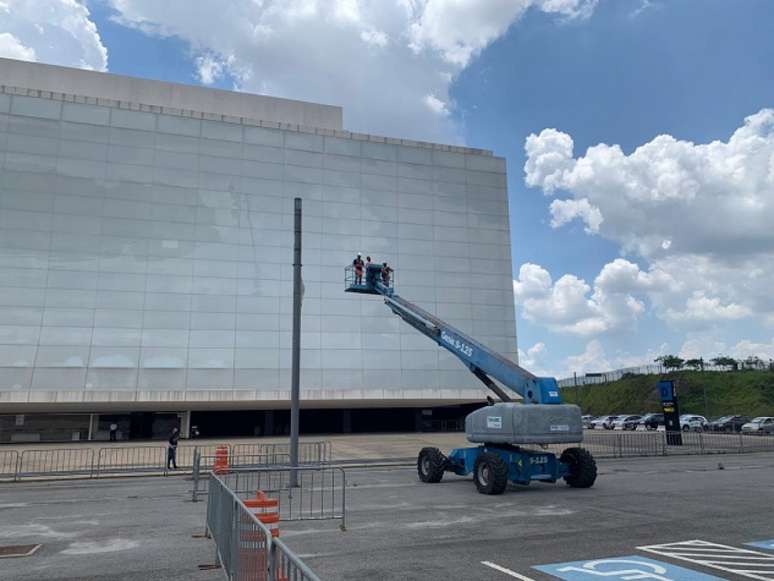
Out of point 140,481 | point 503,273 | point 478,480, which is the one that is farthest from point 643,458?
point 503,273

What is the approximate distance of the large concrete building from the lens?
41.2m

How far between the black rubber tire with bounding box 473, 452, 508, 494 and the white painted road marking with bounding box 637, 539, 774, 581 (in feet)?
18.4

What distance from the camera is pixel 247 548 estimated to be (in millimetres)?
5926

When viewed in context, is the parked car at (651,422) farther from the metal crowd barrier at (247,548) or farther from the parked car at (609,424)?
the metal crowd barrier at (247,548)

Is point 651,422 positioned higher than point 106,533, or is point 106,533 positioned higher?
point 651,422

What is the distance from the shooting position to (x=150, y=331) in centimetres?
4238

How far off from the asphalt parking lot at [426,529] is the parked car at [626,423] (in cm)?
3830

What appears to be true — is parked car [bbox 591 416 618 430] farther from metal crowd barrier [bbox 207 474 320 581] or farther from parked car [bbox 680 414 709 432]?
metal crowd barrier [bbox 207 474 320 581]

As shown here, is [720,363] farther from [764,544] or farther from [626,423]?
[764,544]

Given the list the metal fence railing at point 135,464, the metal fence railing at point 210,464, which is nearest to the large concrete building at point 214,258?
the metal fence railing at point 135,464

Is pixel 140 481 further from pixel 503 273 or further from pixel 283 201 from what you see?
pixel 503 273

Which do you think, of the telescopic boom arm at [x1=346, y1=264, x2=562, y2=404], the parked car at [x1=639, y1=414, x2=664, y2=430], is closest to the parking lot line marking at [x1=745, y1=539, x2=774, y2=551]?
the telescopic boom arm at [x1=346, y1=264, x2=562, y2=404]

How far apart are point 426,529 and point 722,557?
488 cm

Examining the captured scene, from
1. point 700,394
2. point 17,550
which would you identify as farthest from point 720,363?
point 17,550
